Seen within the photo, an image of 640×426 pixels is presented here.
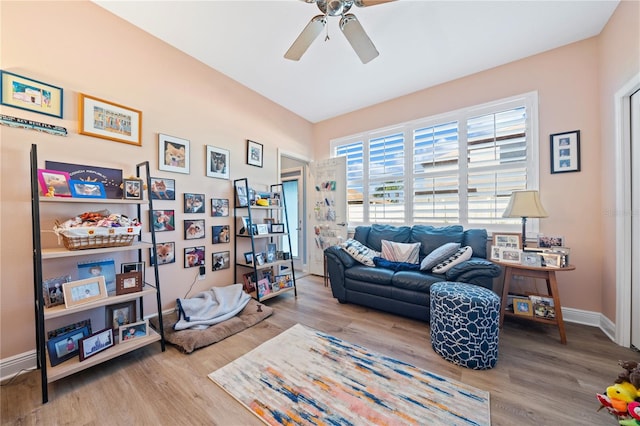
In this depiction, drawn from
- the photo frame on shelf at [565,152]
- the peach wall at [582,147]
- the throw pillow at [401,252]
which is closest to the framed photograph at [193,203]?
the throw pillow at [401,252]

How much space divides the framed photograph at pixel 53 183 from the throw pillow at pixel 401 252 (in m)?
3.08

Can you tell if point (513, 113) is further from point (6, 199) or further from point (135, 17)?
point (6, 199)

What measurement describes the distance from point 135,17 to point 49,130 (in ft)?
4.21

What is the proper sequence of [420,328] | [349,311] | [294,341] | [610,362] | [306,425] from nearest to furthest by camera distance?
[306,425] < [610,362] < [294,341] < [420,328] < [349,311]

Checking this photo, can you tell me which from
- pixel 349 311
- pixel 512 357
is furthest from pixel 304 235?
pixel 512 357

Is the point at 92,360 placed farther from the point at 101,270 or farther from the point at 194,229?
the point at 194,229

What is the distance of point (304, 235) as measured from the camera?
473 cm

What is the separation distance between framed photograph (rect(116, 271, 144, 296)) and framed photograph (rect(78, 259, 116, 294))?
0.55 ft

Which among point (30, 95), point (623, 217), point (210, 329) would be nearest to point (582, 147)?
point (623, 217)

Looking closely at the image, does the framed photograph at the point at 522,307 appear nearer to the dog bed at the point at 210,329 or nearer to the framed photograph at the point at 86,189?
the dog bed at the point at 210,329

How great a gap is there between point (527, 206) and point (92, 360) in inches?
149

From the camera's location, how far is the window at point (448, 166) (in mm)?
2752

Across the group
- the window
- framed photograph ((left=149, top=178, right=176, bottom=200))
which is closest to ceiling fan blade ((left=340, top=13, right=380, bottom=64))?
the window

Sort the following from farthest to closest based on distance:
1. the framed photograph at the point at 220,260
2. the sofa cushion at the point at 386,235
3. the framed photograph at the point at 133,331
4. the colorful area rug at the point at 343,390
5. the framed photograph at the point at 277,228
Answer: the framed photograph at the point at 277,228 < the sofa cushion at the point at 386,235 < the framed photograph at the point at 220,260 < the framed photograph at the point at 133,331 < the colorful area rug at the point at 343,390
